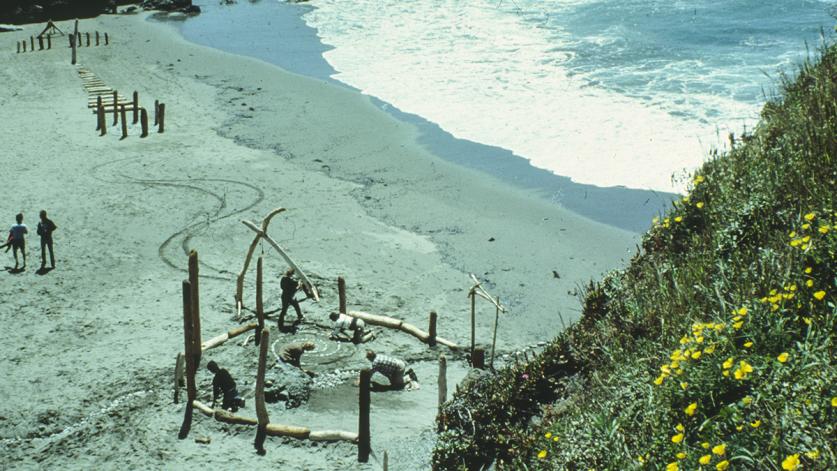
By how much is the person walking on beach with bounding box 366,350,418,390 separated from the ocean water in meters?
9.09

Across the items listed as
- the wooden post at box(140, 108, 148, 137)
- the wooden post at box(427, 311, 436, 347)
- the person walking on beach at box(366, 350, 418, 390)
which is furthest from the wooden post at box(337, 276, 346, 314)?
the wooden post at box(140, 108, 148, 137)

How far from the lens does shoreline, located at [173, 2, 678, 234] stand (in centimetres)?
2392

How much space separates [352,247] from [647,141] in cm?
1168

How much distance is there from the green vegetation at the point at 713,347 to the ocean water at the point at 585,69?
9.94m

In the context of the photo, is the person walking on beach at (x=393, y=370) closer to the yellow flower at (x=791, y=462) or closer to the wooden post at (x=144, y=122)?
the yellow flower at (x=791, y=462)

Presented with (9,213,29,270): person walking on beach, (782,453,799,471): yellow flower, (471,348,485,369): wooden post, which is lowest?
(471,348,485,369): wooden post

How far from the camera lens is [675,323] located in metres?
8.69

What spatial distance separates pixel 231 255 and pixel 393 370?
24.3ft

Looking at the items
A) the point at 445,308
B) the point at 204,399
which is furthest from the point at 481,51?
the point at 204,399

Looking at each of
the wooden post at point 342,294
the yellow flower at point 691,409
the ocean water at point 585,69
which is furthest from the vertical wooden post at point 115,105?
the yellow flower at point 691,409

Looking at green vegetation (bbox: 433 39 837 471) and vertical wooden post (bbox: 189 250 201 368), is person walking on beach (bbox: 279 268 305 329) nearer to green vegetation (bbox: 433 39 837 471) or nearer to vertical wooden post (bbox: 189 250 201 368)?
vertical wooden post (bbox: 189 250 201 368)

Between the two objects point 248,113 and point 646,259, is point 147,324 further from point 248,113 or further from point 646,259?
point 248,113

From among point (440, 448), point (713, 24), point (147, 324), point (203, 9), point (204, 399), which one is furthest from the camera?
point (203, 9)

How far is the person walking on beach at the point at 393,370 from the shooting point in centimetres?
1538
